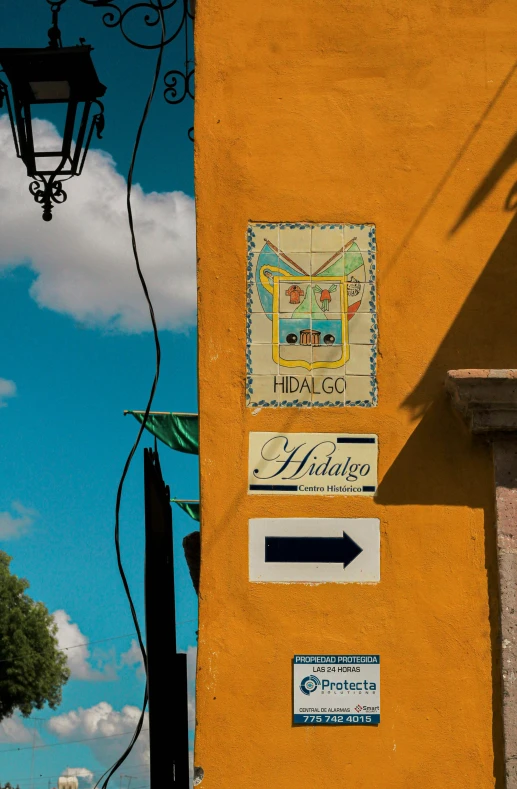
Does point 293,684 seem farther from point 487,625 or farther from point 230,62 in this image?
point 230,62

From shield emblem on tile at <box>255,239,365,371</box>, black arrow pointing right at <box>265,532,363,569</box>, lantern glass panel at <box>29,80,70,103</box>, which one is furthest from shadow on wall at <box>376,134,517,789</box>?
lantern glass panel at <box>29,80,70,103</box>

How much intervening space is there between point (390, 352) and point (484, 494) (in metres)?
0.84

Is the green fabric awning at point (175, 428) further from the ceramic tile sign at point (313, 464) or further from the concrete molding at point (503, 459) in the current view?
the concrete molding at point (503, 459)

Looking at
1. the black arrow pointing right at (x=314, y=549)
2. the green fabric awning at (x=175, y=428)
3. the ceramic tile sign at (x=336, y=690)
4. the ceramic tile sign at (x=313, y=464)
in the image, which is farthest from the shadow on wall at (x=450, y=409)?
the green fabric awning at (x=175, y=428)

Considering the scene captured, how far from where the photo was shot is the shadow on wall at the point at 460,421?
17.5 feet

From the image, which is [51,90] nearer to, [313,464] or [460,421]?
[313,464]

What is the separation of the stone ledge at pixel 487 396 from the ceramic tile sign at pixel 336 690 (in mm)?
1244

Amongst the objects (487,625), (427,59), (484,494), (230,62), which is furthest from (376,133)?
(487,625)

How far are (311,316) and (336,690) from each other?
6.02 ft

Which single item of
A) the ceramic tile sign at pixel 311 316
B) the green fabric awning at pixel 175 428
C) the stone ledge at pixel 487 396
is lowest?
the stone ledge at pixel 487 396

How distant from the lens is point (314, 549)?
5.27 m

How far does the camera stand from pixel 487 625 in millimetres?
5176

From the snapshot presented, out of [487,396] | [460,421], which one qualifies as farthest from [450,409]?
[487,396]

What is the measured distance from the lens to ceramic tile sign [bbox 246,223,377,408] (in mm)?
5465
